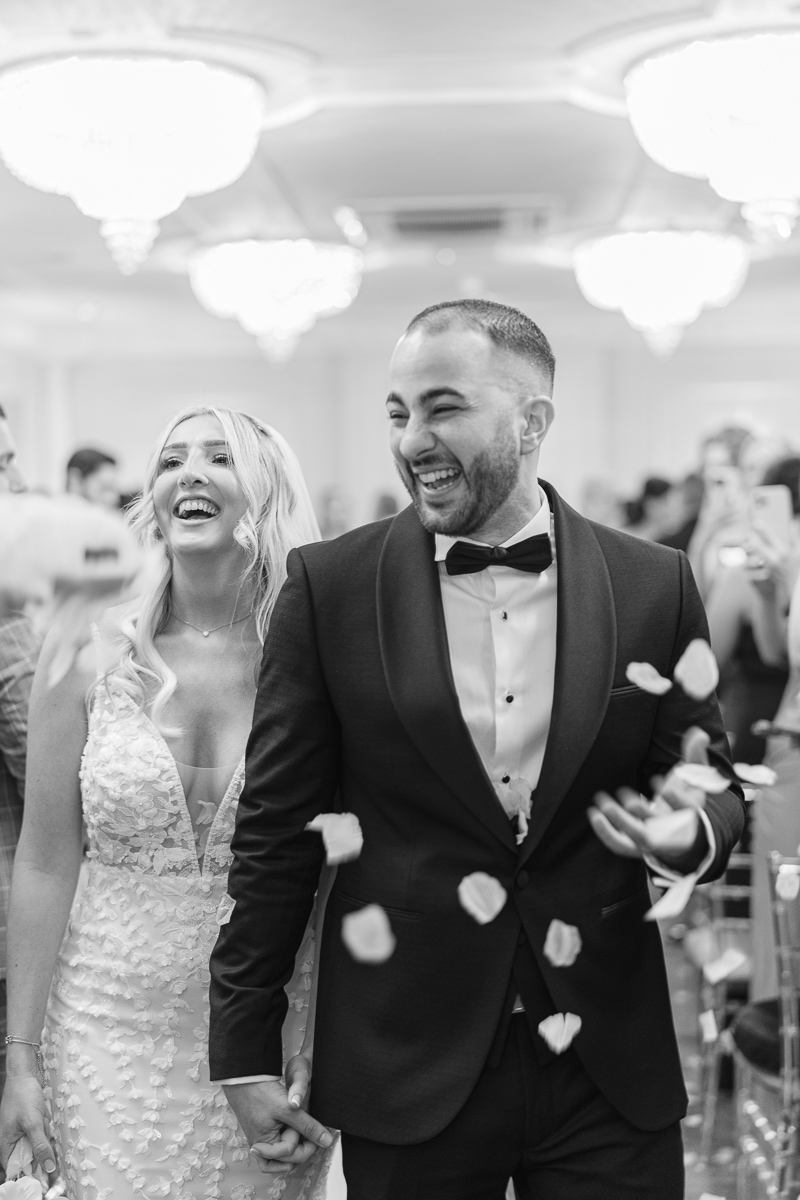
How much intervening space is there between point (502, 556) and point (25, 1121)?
1.15m

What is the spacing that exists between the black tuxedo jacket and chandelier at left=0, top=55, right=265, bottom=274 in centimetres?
383

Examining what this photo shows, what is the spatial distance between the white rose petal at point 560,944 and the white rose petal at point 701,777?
255 millimetres

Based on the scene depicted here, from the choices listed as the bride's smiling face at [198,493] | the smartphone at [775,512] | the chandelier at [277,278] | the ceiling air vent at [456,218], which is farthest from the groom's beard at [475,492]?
the chandelier at [277,278]

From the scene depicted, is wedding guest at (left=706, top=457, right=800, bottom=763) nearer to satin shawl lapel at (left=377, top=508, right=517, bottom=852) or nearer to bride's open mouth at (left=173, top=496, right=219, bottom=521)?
bride's open mouth at (left=173, top=496, right=219, bottom=521)

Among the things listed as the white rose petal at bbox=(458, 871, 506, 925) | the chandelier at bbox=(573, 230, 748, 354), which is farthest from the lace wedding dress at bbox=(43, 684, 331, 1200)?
the chandelier at bbox=(573, 230, 748, 354)

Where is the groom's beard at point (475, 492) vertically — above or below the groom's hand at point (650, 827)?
above

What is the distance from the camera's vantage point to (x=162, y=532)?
2.46m

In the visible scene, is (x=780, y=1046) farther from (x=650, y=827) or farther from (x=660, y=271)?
(x=660, y=271)

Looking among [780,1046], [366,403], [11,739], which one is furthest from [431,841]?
[366,403]

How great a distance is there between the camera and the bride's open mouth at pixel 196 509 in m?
2.38

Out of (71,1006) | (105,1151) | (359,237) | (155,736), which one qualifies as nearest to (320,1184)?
(105,1151)

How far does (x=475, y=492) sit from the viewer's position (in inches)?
76.5

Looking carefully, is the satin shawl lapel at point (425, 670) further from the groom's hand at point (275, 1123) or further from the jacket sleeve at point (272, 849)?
the groom's hand at point (275, 1123)

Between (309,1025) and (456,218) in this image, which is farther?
(456,218)
